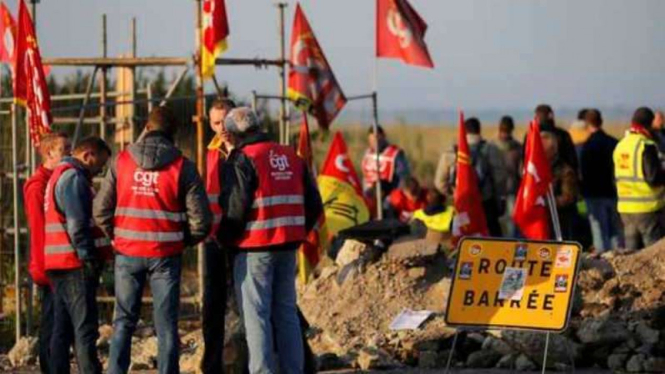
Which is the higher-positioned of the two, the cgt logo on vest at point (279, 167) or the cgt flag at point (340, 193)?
the cgt logo on vest at point (279, 167)

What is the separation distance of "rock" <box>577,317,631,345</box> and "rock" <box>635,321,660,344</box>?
0.09 meters

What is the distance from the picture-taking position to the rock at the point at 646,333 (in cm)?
1623

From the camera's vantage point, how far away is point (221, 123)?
14766 mm

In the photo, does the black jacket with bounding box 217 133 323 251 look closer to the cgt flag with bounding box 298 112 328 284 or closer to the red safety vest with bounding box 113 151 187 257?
the red safety vest with bounding box 113 151 187 257

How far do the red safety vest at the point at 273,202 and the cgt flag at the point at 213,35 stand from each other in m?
4.77

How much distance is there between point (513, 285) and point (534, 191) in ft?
13.6

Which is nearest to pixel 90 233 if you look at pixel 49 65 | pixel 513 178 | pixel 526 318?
pixel 526 318

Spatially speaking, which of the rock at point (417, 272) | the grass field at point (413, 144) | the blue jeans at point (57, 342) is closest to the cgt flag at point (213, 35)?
the rock at point (417, 272)

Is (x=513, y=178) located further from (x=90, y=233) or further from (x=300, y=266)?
(x=90, y=233)

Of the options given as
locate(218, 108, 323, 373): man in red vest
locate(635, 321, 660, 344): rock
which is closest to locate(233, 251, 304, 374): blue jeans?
locate(218, 108, 323, 373): man in red vest

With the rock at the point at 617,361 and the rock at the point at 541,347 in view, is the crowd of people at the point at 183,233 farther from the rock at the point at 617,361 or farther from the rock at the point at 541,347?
the rock at the point at 617,361

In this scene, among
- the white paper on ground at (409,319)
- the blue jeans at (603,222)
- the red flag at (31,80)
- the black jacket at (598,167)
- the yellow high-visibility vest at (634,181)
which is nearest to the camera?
the white paper on ground at (409,319)

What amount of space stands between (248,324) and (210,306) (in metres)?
0.49

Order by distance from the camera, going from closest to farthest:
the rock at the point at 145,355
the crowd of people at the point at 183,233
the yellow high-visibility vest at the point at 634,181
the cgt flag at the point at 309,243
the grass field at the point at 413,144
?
the crowd of people at the point at 183,233, the rock at the point at 145,355, the cgt flag at the point at 309,243, the yellow high-visibility vest at the point at 634,181, the grass field at the point at 413,144
